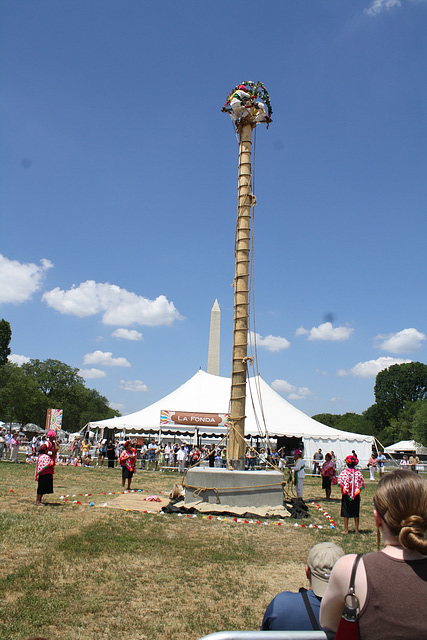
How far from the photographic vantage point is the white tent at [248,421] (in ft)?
82.2

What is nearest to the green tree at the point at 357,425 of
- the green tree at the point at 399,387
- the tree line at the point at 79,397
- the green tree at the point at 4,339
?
the tree line at the point at 79,397

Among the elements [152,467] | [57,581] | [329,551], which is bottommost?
[152,467]

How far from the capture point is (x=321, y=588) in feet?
8.29

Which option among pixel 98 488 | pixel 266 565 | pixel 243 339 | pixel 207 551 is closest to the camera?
pixel 266 565

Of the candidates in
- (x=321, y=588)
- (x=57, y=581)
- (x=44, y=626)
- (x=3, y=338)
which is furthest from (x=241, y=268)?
(x=3, y=338)

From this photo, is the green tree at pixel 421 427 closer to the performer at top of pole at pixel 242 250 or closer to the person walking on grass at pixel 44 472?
the performer at top of pole at pixel 242 250

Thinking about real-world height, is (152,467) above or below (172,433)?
below

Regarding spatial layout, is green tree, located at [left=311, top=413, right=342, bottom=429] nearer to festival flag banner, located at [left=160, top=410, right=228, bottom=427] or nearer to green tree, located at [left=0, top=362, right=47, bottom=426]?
green tree, located at [left=0, top=362, right=47, bottom=426]

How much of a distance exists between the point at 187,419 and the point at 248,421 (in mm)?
3832

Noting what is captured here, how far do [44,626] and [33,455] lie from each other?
20222mm

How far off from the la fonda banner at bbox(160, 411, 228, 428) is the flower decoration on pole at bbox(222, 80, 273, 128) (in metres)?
15.5

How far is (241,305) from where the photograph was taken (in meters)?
12.8

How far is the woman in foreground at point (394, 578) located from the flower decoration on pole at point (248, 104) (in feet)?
43.8

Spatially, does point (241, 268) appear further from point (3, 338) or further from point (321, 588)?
point (3, 338)
